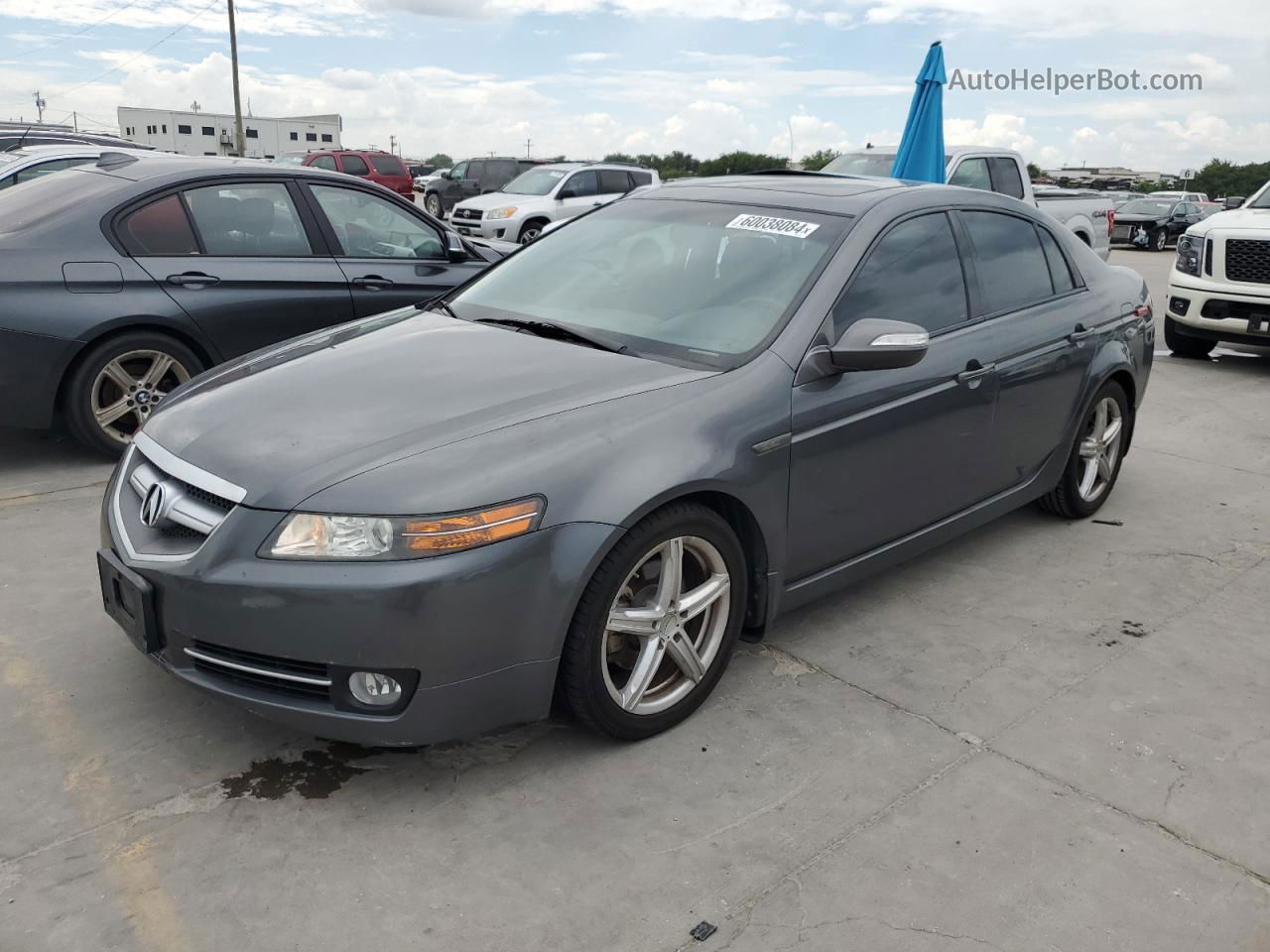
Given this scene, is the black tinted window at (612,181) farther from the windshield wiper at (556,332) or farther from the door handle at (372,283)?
the windshield wiper at (556,332)

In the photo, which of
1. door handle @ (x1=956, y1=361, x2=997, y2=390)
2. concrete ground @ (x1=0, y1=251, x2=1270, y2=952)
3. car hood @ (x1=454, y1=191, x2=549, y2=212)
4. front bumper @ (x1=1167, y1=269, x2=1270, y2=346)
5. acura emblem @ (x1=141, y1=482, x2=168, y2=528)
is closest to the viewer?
concrete ground @ (x1=0, y1=251, x2=1270, y2=952)

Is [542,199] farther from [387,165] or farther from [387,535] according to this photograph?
[387,535]

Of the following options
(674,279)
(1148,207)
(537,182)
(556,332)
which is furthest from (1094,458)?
(1148,207)

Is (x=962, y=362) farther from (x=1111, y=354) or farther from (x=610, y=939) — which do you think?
(x=610, y=939)

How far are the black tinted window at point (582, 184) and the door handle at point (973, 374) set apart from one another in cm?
1500

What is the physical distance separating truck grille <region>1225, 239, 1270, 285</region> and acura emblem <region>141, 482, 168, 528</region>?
909cm

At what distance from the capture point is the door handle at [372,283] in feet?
20.4

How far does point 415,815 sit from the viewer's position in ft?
9.24

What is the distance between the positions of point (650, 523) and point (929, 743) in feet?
3.64

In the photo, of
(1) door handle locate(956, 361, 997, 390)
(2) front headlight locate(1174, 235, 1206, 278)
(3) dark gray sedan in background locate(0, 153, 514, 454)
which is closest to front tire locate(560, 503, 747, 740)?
(1) door handle locate(956, 361, 997, 390)

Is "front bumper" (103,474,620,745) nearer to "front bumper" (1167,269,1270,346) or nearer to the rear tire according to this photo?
"front bumper" (1167,269,1270,346)

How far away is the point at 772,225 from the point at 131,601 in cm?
241

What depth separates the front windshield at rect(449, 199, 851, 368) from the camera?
3.53 m

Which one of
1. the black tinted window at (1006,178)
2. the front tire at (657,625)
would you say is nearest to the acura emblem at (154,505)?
the front tire at (657,625)
